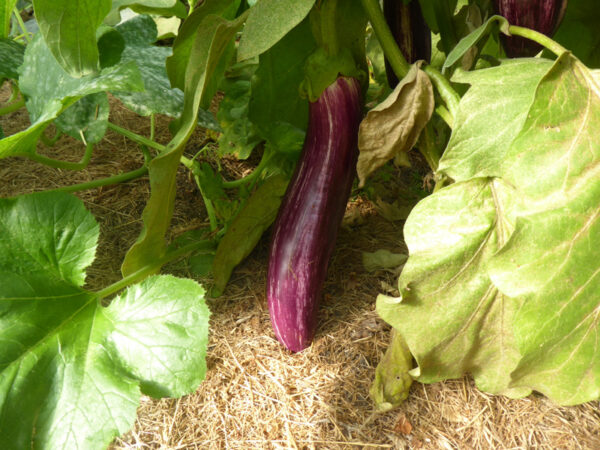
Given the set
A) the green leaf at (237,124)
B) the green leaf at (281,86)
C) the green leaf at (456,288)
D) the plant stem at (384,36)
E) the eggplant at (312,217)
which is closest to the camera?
the green leaf at (456,288)

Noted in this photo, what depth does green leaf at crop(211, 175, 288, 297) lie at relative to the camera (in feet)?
3.19

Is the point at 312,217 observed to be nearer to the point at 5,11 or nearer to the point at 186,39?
the point at 186,39

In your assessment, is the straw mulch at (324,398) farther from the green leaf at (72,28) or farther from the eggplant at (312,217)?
the green leaf at (72,28)

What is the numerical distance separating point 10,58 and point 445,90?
2.12 feet

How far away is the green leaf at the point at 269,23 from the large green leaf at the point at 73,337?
31 centimetres

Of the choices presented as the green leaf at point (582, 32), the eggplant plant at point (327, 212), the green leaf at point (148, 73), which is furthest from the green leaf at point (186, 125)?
the green leaf at point (582, 32)

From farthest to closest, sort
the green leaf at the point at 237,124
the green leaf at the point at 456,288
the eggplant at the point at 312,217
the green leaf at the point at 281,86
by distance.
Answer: the green leaf at the point at 237,124, the green leaf at the point at 281,86, the eggplant at the point at 312,217, the green leaf at the point at 456,288

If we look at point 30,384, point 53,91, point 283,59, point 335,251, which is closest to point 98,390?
point 30,384

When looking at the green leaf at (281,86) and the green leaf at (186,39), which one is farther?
the green leaf at (281,86)

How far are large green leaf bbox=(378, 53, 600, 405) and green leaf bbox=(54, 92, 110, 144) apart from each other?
462 mm

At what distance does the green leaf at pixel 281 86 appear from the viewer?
973 millimetres

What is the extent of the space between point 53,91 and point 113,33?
137mm

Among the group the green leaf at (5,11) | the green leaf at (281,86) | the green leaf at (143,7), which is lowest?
the green leaf at (281,86)

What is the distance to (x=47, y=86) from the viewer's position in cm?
77
